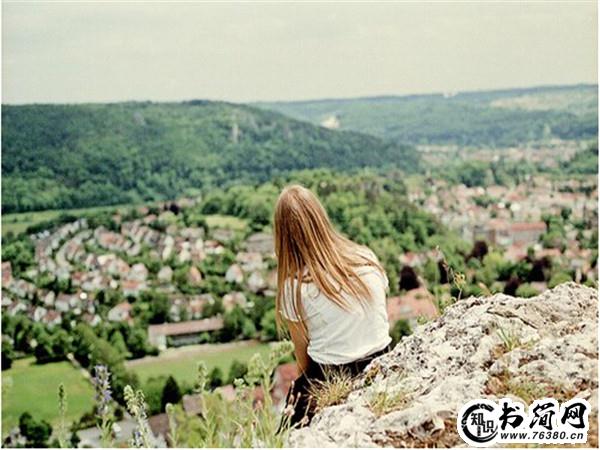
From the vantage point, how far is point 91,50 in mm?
12930

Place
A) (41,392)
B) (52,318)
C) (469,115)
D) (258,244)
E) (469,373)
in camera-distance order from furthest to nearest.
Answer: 1. (469,115)
2. (258,244)
3. (52,318)
4. (41,392)
5. (469,373)

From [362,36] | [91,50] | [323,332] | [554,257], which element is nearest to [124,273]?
[91,50]

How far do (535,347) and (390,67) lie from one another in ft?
40.0

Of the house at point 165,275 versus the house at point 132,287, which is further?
the house at point 165,275

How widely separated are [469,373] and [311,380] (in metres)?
0.46

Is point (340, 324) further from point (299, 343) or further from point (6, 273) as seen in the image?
point (6, 273)

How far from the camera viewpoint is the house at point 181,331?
629 inches

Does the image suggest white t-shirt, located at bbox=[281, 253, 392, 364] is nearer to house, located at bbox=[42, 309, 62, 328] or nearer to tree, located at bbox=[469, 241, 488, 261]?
house, located at bbox=[42, 309, 62, 328]

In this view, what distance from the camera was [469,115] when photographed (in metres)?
22.0

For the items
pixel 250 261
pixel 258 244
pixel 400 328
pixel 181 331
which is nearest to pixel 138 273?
pixel 250 261

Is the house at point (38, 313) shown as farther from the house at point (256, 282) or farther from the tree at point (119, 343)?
the house at point (256, 282)

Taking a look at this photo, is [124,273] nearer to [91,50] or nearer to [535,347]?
[91,50]

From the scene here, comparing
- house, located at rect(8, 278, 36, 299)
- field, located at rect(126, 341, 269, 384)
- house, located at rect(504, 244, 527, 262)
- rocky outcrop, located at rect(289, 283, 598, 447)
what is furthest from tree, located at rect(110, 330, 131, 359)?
rocky outcrop, located at rect(289, 283, 598, 447)

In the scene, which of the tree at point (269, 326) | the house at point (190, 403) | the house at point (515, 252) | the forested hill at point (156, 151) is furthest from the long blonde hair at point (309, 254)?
the forested hill at point (156, 151)
